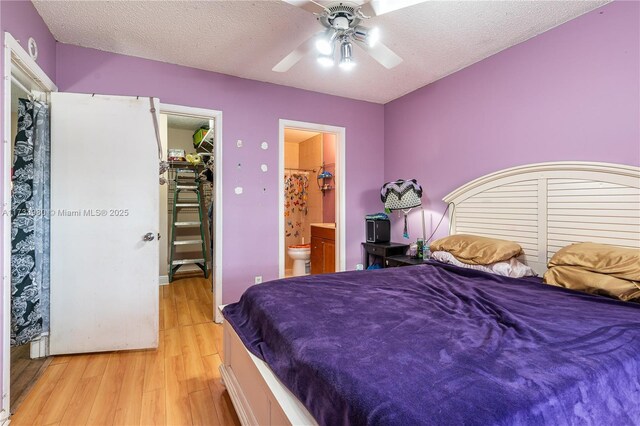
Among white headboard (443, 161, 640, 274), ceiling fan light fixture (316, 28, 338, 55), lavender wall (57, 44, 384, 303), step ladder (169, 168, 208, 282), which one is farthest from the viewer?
step ladder (169, 168, 208, 282)

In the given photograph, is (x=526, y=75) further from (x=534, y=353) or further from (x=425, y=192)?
(x=534, y=353)

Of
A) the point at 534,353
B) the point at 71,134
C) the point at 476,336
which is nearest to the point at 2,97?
the point at 71,134

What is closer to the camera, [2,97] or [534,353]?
[534,353]

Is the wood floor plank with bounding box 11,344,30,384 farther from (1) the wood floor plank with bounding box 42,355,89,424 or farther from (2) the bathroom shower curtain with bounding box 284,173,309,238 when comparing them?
(2) the bathroom shower curtain with bounding box 284,173,309,238

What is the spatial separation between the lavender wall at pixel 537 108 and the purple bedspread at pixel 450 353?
1.14m

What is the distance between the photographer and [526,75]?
8.20 ft

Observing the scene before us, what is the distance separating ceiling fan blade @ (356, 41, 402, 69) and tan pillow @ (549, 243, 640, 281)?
1625 mm

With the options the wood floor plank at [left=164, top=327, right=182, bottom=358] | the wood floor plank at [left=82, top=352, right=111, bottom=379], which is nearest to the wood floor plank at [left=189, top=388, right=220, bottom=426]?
the wood floor plank at [left=164, top=327, right=182, bottom=358]

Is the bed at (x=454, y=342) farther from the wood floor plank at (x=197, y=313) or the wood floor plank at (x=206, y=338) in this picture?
the wood floor plank at (x=197, y=313)

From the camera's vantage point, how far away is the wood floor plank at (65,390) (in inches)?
68.3

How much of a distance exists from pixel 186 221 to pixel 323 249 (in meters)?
2.26

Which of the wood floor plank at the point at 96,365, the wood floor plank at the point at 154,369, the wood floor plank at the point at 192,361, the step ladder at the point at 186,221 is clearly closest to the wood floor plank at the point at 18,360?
the wood floor plank at the point at 96,365

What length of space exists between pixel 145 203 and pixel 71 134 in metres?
0.72

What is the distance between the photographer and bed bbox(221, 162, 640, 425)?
2.79 ft
